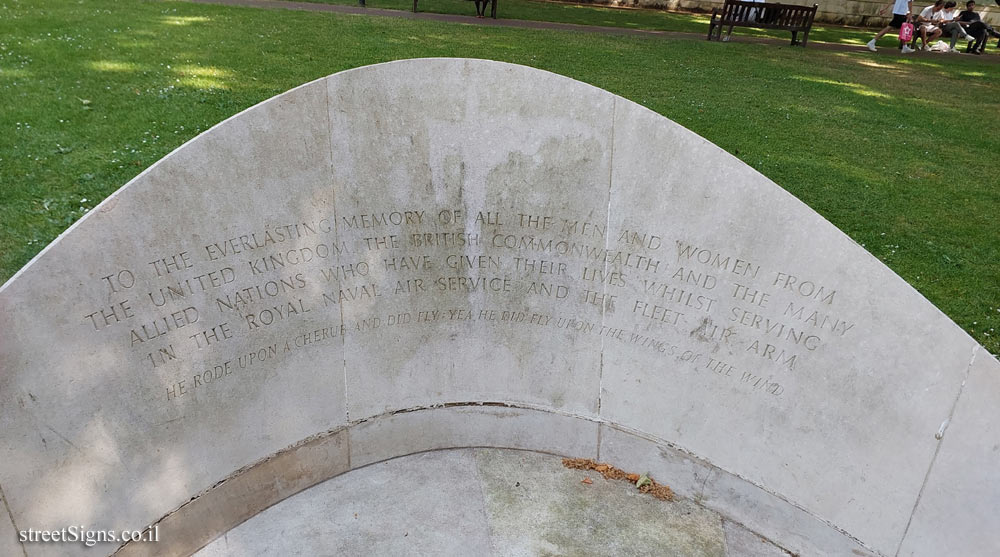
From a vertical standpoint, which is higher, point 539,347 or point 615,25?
point 615,25

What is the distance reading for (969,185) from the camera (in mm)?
8828

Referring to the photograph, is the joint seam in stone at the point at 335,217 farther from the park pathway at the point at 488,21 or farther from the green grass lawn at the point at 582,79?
the park pathway at the point at 488,21

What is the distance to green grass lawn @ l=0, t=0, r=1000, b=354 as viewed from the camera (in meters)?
6.50

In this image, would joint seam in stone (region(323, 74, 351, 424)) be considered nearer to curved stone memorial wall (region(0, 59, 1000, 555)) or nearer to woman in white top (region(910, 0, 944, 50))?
curved stone memorial wall (region(0, 59, 1000, 555))

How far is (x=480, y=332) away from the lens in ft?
14.8

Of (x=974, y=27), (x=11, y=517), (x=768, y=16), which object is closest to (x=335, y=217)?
(x=11, y=517)

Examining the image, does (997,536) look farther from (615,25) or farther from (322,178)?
(615,25)

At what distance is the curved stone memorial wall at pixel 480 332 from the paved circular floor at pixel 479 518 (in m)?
0.14

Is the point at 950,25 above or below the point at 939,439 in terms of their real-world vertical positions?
above

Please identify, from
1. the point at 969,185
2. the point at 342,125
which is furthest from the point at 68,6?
the point at 969,185

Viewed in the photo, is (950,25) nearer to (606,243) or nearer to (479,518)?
(606,243)

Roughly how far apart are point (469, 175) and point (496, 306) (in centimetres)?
88

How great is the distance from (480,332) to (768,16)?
1651 cm

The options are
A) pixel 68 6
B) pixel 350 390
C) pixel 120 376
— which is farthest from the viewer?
pixel 68 6
